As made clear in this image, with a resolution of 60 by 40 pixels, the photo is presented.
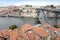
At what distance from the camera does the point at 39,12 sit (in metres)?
5.98

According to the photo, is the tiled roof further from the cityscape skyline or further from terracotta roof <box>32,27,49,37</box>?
the cityscape skyline

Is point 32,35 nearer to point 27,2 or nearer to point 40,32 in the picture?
point 40,32

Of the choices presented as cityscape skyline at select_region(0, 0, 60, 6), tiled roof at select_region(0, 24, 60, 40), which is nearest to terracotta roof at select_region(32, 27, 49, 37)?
tiled roof at select_region(0, 24, 60, 40)

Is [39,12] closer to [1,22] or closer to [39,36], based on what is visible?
[1,22]

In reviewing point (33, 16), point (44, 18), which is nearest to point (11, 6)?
point (33, 16)

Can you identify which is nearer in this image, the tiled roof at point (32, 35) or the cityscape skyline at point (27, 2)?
the tiled roof at point (32, 35)

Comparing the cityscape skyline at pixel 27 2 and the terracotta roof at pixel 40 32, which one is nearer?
the terracotta roof at pixel 40 32

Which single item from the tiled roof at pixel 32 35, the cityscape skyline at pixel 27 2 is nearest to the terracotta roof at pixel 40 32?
the tiled roof at pixel 32 35

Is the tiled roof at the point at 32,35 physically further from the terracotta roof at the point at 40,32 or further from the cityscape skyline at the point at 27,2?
the cityscape skyline at the point at 27,2

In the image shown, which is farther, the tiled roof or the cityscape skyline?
the cityscape skyline

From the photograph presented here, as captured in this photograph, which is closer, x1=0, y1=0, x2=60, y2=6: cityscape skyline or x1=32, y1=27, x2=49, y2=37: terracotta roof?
x1=32, y1=27, x2=49, y2=37: terracotta roof

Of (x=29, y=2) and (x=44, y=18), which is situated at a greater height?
(x=29, y=2)

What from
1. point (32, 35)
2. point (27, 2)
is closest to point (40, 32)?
point (32, 35)

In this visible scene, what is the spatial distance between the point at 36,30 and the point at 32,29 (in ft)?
0.24
